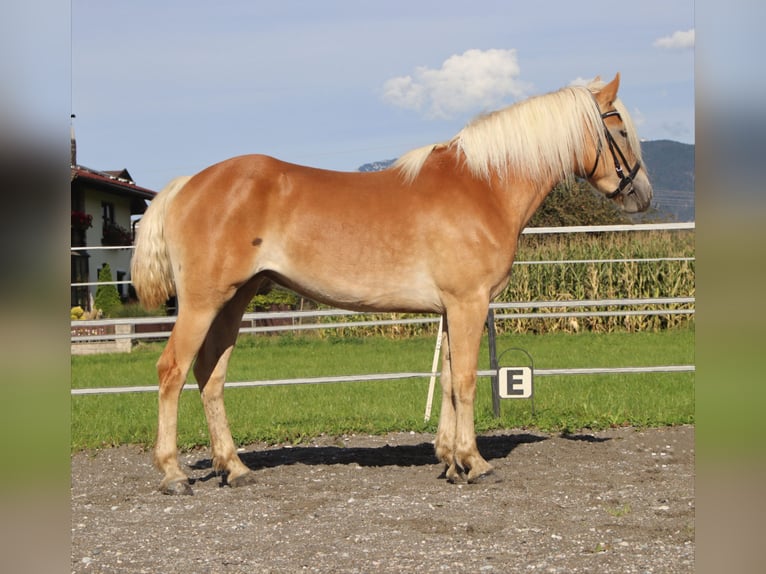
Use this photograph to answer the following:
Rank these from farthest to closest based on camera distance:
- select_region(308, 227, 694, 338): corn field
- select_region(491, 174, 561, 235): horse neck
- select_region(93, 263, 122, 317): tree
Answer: select_region(93, 263, 122, 317): tree, select_region(308, 227, 694, 338): corn field, select_region(491, 174, 561, 235): horse neck

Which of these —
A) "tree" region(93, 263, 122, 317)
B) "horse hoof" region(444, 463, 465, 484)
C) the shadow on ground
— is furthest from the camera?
"tree" region(93, 263, 122, 317)

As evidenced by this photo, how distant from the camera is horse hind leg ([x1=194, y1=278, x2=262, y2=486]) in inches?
205

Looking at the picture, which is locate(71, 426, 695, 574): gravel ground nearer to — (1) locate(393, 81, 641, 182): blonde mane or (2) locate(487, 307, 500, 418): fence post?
(2) locate(487, 307, 500, 418): fence post

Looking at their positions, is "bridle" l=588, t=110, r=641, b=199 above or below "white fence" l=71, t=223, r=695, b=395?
above

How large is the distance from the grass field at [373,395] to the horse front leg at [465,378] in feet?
6.13

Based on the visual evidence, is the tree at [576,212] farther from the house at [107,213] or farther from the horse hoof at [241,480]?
the horse hoof at [241,480]

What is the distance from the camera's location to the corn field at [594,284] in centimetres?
1739

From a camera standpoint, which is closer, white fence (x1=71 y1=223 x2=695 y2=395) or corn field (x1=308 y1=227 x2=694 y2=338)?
white fence (x1=71 y1=223 x2=695 y2=395)

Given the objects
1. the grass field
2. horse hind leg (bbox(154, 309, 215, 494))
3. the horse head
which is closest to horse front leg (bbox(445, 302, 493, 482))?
the horse head

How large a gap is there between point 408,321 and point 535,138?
114 inches

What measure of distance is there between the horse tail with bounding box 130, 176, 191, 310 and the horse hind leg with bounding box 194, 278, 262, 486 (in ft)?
1.39
